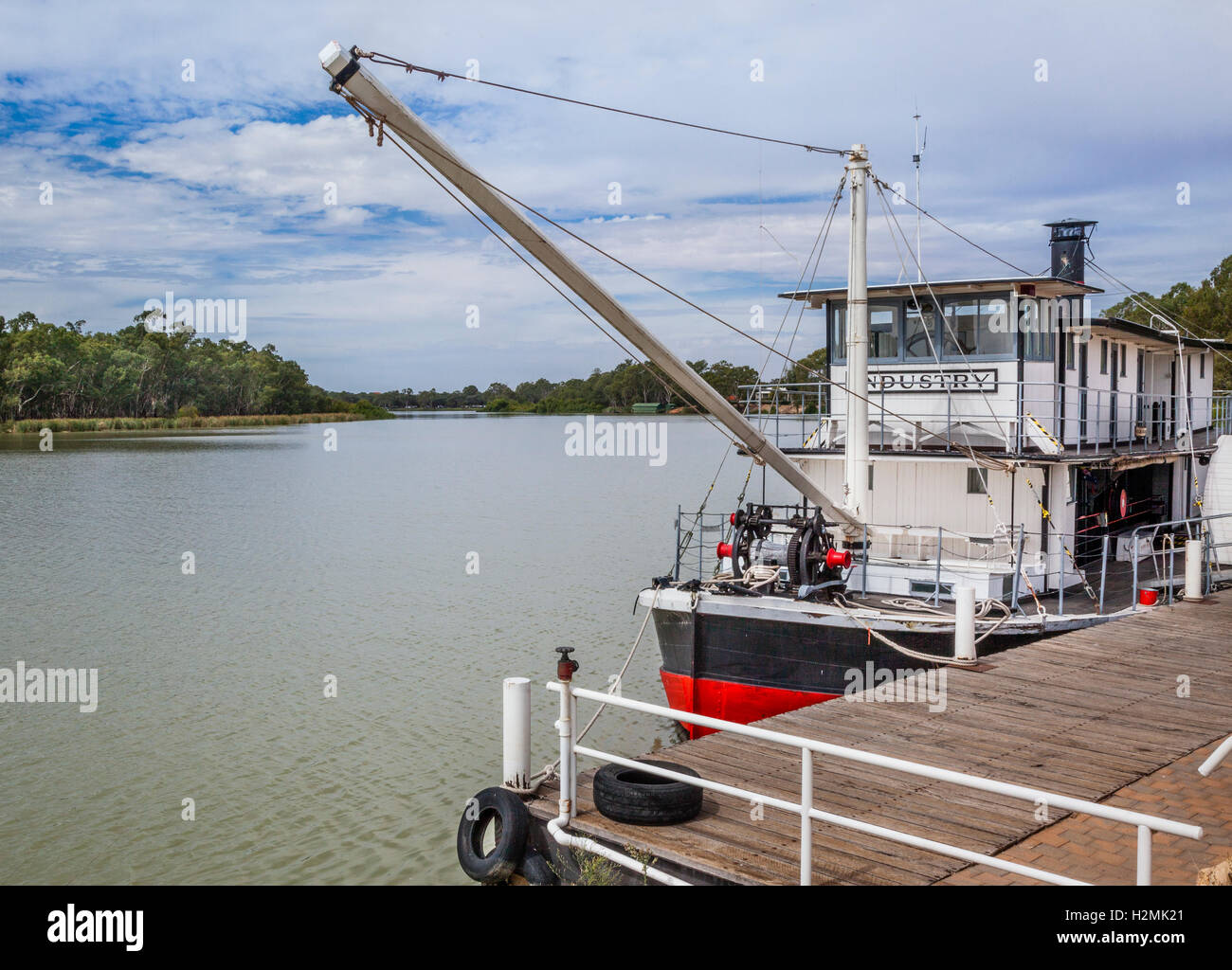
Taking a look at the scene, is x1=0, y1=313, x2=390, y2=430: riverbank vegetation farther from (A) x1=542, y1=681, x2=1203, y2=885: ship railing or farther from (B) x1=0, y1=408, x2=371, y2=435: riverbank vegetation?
(A) x1=542, y1=681, x2=1203, y2=885: ship railing

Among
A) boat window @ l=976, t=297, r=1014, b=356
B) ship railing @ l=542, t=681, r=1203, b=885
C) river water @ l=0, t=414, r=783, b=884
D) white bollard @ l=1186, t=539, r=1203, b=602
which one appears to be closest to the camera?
ship railing @ l=542, t=681, r=1203, b=885

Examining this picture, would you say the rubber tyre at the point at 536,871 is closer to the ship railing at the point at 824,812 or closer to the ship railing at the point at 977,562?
the ship railing at the point at 824,812

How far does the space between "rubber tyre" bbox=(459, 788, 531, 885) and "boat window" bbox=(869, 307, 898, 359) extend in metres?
11.9

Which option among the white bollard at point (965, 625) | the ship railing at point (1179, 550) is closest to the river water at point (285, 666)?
the white bollard at point (965, 625)

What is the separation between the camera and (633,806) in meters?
6.87

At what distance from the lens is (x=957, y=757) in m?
8.59

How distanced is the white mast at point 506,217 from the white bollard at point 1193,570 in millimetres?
8644

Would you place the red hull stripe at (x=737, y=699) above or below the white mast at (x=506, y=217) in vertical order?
below

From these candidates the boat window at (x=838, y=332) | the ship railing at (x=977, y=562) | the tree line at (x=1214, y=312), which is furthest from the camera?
the tree line at (x=1214, y=312)

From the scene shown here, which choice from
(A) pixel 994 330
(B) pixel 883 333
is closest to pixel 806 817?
(A) pixel 994 330

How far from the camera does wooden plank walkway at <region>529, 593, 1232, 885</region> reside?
21.3 ft

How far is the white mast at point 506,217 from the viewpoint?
915cm

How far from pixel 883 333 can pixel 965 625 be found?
260 inches

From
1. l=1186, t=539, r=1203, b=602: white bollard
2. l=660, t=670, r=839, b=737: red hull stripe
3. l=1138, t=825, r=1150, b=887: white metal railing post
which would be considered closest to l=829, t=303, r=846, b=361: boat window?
l=1186, t=539, r=1203, b=602: white bollard
